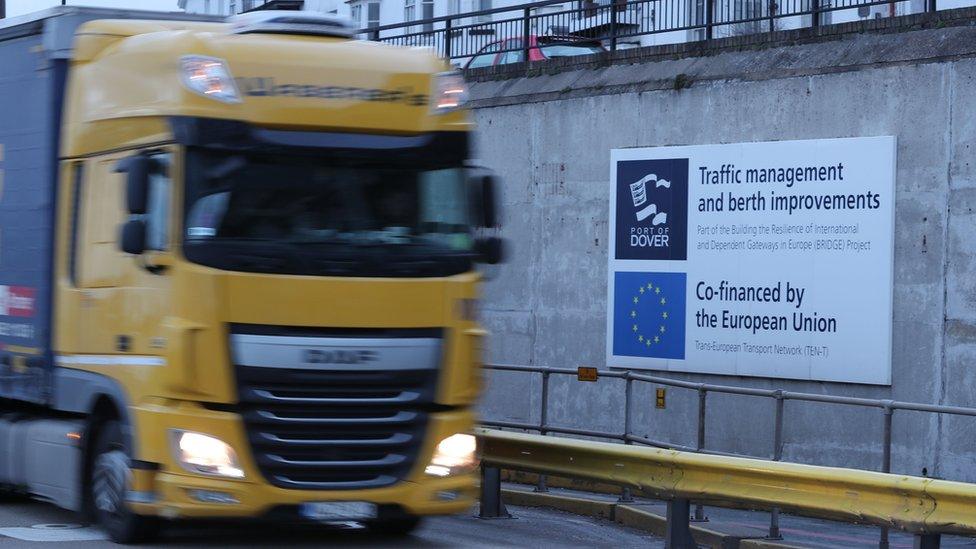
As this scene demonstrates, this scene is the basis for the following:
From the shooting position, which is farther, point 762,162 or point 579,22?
point 579,22

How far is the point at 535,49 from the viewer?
898 inches

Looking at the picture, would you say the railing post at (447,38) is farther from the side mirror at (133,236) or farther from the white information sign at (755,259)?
the side mirror at (133,236)

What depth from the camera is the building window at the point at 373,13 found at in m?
52.9

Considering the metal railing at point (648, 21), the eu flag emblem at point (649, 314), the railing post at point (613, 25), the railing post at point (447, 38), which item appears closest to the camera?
the eu flag emblem at point (649, 314)

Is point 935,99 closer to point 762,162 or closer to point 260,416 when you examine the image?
point 762,162

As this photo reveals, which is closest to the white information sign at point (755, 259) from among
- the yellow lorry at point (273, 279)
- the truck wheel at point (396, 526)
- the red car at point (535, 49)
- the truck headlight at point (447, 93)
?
the red car at point (535, 49)

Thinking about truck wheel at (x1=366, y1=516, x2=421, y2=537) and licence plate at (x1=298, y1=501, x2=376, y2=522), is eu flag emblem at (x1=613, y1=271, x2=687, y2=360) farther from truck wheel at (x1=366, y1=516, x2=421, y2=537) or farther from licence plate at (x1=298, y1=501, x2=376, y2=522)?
licence plate at (x1=298, y1=501, x2=376, y2=522)

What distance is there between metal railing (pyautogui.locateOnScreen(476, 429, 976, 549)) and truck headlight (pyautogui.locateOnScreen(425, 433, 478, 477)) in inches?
54.0

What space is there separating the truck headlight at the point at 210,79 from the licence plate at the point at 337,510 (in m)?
2.50

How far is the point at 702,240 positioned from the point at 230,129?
8.98m

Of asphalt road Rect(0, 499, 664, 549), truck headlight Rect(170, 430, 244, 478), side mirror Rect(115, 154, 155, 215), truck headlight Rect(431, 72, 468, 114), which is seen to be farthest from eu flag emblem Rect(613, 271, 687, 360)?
side mirror Rect(115, 154, 155, 215)

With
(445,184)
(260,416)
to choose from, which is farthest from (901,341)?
(260,416)

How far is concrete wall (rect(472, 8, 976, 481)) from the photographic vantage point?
52.0ft

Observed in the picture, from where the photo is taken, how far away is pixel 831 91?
674 inches
